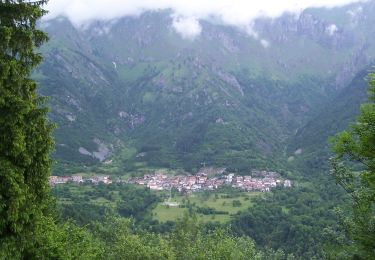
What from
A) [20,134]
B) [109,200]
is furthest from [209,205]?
[20,134]

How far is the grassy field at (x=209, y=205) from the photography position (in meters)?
155

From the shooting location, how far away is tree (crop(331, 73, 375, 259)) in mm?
21172

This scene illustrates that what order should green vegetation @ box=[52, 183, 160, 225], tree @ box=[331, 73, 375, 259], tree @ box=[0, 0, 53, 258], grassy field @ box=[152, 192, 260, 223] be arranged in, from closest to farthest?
1. tree @ box=[0, 0, 53, 258]
2. tree @ box=[331, 73, 375, 259]
3. grassy field @ box=[152, 192, 260, 223]
4. green vegetation @ box=[52, 183, 160, 225]

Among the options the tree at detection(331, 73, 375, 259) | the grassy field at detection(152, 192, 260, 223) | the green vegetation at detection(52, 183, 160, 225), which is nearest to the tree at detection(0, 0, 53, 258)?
the tree at detection(331, 73, 375, 259)

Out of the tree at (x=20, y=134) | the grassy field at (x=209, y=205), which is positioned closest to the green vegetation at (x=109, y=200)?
the grassy field at (x=209, y=205)

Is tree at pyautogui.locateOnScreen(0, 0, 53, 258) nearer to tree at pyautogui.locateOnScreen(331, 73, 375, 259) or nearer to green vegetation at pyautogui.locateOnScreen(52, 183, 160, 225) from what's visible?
tree at pyautogui.locateOnScreen(331, 73, 375, 259)

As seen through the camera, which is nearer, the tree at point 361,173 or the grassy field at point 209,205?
the tree at point 361,173

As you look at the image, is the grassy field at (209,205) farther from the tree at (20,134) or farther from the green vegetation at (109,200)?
the tree at (20,134)

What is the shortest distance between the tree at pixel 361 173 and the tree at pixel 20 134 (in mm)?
14126

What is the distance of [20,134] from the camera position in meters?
19.1

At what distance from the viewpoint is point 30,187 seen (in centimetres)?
2095

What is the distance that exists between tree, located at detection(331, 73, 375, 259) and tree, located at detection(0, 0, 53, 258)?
14126 mm

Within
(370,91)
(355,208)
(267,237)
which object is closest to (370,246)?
(355,208)

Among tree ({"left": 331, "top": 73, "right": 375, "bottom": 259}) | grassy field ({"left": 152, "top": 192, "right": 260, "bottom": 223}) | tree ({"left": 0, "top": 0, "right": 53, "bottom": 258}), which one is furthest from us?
grassy field ({"left": 152, "top": 192, "right": 260, "bottom": 223})
